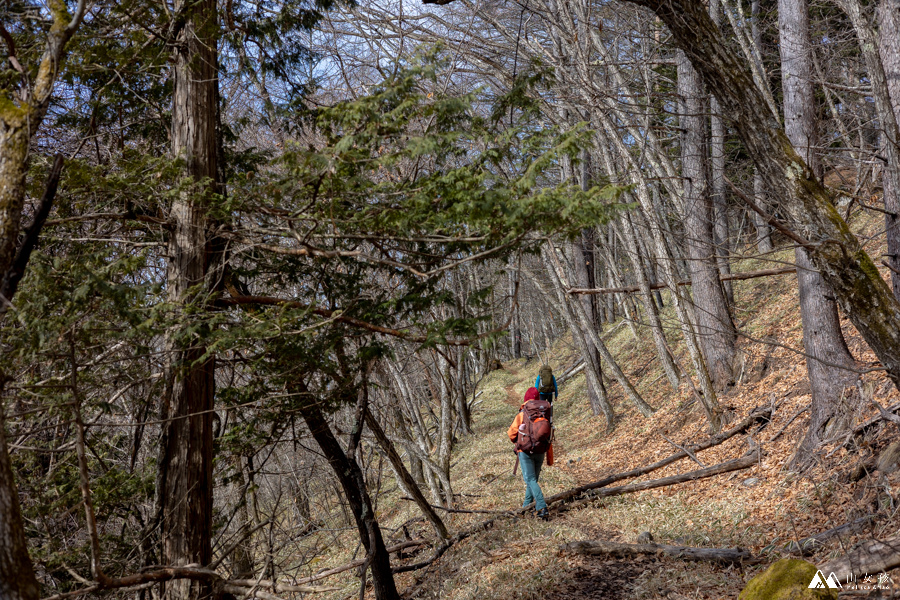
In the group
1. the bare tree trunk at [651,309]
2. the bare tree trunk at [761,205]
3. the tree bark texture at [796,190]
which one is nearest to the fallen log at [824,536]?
the tree bark texture at [796,190]

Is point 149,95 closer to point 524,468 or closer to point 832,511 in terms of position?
point 524,468

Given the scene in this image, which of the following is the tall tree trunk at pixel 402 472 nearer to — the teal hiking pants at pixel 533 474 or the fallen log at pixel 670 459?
the teal hiking pants at pixel 533 474

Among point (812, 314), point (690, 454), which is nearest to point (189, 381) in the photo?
point (812, 314)

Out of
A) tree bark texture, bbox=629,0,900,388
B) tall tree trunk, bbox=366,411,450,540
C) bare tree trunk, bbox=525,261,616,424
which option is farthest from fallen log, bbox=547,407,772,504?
tree bark texture, bbox=629,0,900,388

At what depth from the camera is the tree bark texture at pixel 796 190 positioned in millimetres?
3824

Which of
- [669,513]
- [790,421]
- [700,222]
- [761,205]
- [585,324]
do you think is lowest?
[669,513]

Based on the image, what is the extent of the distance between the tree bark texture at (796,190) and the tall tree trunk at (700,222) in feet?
20.8

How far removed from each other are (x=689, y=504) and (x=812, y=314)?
115 inches

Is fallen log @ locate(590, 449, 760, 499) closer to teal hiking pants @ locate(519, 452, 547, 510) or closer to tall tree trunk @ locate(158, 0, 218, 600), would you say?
teal hiking pants @ locate(519, 452, 547, 510)

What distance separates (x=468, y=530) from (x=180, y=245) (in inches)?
241

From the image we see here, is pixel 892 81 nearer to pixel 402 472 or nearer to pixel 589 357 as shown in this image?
pixel 402 472

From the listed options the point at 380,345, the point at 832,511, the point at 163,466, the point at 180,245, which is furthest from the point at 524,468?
the point at 180,245

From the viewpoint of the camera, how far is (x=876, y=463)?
19.2 ft

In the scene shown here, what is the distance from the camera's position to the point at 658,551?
246 inches
